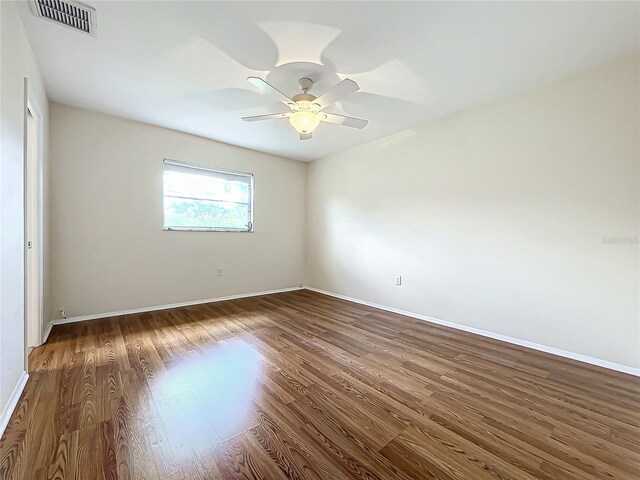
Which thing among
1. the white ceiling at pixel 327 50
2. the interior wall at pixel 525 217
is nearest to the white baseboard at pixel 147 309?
the interior wall at pixel 525 217

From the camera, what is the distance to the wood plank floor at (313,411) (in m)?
1.22

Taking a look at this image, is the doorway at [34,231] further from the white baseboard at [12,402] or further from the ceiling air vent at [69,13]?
the ceiling air vent at [69,13]

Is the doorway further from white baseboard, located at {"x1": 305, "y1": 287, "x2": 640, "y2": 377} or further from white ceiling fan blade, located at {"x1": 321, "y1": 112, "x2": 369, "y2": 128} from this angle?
white baseboard, located at {"x1": 305, "y1": 287, "x2": 640, "y2": 377}

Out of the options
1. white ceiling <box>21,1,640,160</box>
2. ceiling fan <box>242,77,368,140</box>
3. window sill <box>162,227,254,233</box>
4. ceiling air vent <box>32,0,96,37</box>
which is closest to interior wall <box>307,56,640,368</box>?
white ceiling <box>21,1,640,160</box>

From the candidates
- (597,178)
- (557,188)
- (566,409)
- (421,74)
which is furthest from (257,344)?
A: (597,178)

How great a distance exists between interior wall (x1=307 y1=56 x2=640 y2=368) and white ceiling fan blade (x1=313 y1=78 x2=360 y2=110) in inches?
67.7

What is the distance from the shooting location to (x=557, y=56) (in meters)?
2.09

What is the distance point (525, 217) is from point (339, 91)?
220 centimetres

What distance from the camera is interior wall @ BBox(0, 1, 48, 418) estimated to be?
1451 mm

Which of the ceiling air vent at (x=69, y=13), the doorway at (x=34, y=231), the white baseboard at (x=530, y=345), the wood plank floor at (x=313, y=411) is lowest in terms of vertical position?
the wood plank floor at (x=313, y=411)

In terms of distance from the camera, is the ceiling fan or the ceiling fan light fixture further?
the ceiling fan light fixture

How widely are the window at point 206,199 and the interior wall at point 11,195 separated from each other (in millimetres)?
1936

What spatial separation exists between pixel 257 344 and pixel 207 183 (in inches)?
107

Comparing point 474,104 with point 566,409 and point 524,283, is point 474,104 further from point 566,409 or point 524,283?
point 566,409
